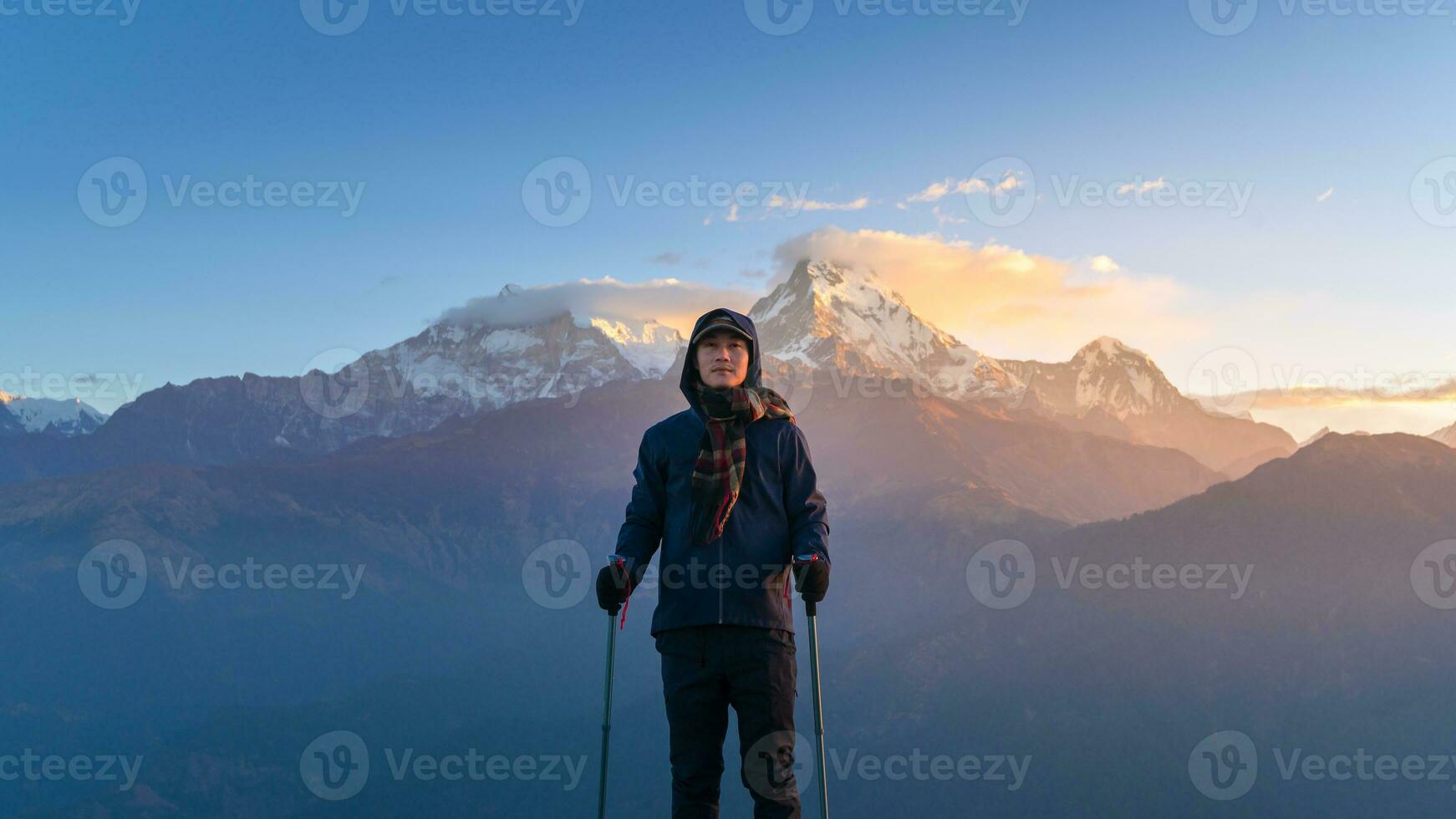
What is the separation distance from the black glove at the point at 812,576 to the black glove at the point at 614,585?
3.01 ft

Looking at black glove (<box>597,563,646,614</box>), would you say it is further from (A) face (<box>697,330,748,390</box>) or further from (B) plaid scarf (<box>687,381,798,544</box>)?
(A) face (<box>697,330,748,390</box>)

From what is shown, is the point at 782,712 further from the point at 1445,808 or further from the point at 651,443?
the point at 1445,808

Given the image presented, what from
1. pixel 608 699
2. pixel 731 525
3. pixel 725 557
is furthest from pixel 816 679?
pixel 608 699

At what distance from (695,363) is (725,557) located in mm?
1241

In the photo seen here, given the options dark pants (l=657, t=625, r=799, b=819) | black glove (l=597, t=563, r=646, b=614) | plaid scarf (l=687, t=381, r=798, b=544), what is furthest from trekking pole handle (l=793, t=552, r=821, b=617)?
black glove (l=597, t=563, r=646, b=614)

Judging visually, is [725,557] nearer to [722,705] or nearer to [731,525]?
[731,525]

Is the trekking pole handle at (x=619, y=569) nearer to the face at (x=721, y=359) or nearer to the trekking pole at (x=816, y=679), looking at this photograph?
the trekking pole at (x=816, y=679)

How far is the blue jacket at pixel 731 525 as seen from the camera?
5.81 m

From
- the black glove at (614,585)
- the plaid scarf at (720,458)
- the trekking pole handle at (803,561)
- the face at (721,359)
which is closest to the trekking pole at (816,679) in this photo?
the trekking pole handle at (803,561)

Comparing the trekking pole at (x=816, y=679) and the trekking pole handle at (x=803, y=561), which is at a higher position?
the trekking pole handle at (x=803, y=561)

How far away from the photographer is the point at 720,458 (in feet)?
19.8

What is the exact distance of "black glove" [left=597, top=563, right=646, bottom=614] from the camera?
597 centimetres

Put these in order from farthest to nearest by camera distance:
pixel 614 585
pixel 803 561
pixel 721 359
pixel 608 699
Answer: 1. pixel 608 699
2. pixel 721 359
3. pixel 614 585
4. pixel 803 561

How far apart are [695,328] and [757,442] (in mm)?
807
